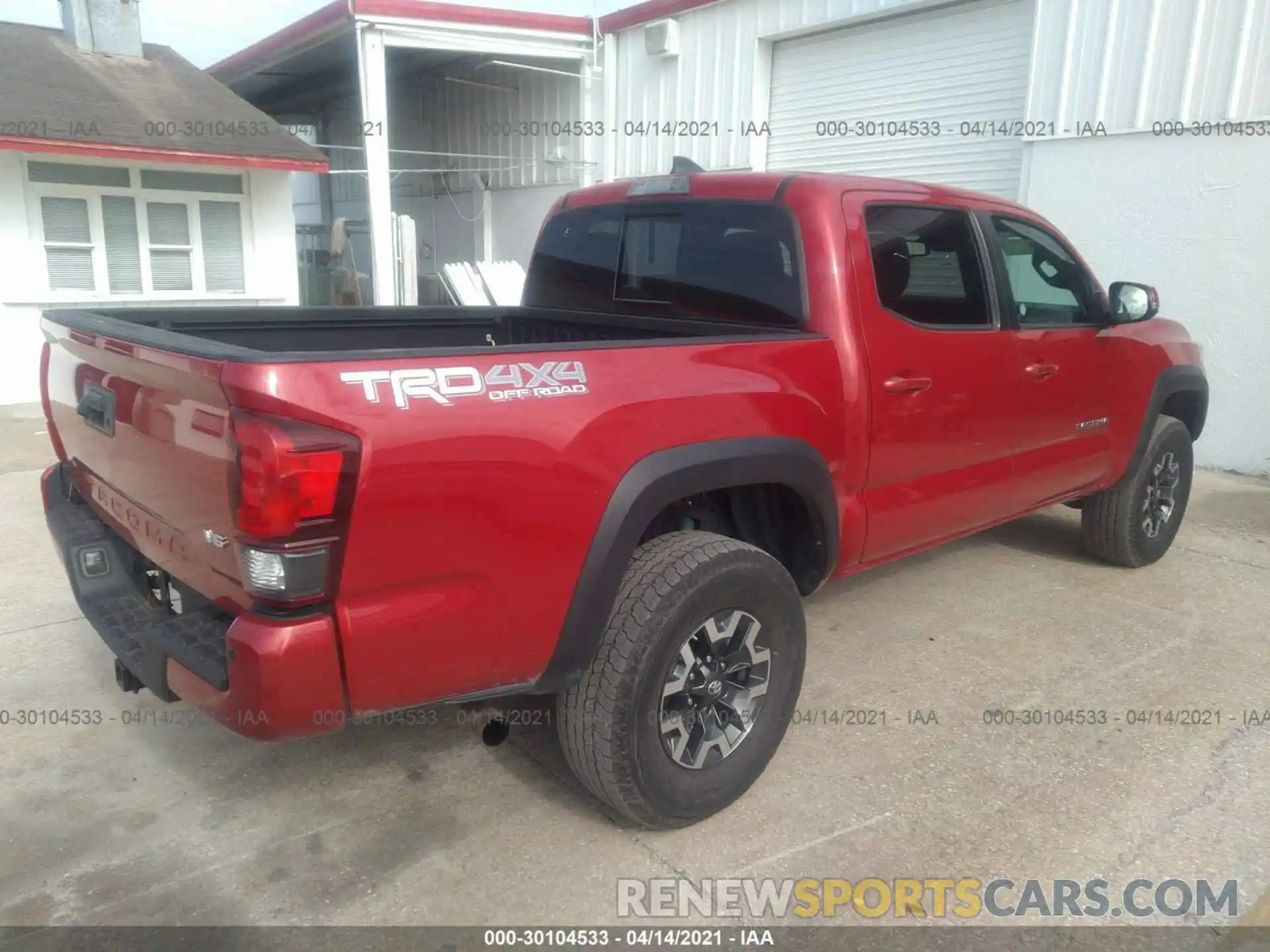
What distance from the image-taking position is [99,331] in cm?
266

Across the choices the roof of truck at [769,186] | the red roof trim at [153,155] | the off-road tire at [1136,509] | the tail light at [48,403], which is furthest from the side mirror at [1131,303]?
the red roof trim at [153,155]

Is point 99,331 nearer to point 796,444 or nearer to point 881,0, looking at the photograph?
point 796,444

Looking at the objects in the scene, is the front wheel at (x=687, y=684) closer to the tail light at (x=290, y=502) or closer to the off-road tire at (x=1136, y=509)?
the tail light at (x=290, y=502)

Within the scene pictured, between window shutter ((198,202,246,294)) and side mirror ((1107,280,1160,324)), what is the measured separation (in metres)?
10.6

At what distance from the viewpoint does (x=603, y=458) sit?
8.07 feet

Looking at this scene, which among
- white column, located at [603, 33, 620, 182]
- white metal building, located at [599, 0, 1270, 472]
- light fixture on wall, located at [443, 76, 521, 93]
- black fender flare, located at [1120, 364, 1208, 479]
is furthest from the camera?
light fixture on wall, located at [443, 76, 521, 93]

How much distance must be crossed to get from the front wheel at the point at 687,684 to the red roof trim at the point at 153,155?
964 centimetres

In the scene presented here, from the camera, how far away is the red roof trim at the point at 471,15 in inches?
461

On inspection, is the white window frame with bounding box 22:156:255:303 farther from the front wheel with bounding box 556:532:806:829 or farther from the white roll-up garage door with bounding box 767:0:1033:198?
the front wheel with bounding box 556:532:806:829

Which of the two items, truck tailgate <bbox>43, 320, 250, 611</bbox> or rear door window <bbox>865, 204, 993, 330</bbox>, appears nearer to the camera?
truck tailgate <bbox>43, 320, 250, 611</bbox>

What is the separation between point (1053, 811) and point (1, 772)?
133 inches

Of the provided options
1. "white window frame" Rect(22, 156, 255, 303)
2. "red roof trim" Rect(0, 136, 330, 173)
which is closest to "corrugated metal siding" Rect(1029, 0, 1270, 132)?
"red roof trim" Rect(0, 136, 330, 173)

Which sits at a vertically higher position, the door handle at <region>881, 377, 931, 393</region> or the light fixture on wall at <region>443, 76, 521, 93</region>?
the light fixture on wall at <region>443, 76, 521, 93</region>

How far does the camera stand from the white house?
10.2m
